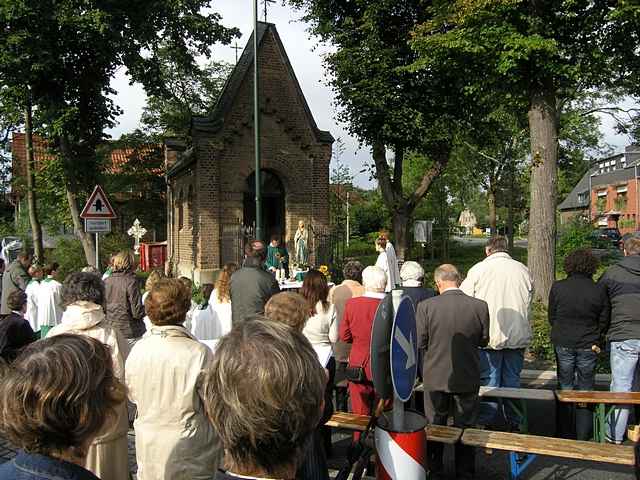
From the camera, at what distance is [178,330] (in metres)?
3.39

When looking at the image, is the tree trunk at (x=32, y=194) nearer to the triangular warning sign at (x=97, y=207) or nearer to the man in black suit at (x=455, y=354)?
the triangular warning sign at (x=97, y=207)

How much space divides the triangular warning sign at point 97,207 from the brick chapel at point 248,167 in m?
7.19

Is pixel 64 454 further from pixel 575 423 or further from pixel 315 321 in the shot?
pixel 575 423

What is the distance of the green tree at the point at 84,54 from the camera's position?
48.0 feet

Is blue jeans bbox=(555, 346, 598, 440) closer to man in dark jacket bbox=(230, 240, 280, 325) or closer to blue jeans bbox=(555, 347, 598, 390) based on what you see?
blue jeans bbox=(555, 347, 598, 390)

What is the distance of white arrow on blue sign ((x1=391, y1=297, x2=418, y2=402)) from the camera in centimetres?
325

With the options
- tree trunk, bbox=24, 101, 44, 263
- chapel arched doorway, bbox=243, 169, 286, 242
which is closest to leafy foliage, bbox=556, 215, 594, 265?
chapel arched doorway, bbox=243, 169, 286, 242

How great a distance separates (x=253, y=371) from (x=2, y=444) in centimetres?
546

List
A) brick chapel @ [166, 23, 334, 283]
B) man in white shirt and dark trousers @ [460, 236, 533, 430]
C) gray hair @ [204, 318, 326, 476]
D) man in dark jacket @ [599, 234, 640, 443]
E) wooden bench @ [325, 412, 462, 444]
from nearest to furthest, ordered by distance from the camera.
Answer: gray hair @ [204, 318, 326, 476]
wooden bench @ [325, 412, 462, 444]
man in dark jacket @ [599, 234, 640, 443]
man in white shirt and dark trousers @ [460, 236, 533, 430]
brick chapel @ [166, 23, 334, 283]

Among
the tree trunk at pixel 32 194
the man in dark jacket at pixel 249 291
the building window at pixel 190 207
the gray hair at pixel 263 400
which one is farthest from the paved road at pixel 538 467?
the tree trunk at pixel 32 194

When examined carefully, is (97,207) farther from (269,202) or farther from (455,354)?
(269,202)

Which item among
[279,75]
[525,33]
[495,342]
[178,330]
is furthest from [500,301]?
[279,75]

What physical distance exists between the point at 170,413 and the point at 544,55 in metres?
10.4

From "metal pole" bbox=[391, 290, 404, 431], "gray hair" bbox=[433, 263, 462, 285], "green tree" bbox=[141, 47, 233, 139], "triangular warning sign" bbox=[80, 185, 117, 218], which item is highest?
"green tree" bbox=[141, 47, 233, 139]
